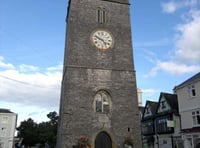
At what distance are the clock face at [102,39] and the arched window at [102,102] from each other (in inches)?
179

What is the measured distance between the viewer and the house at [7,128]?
47.5 meters

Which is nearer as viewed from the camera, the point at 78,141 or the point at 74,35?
the point at 78,141

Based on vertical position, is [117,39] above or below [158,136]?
above

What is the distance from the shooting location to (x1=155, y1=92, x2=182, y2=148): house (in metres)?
27.9

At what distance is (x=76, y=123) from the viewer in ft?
63.3

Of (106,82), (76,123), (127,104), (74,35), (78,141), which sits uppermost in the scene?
(74,35)

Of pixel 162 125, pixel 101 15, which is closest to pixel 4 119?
pixel 162 125

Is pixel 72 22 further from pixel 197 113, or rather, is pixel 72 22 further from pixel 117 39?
pixel 197 113

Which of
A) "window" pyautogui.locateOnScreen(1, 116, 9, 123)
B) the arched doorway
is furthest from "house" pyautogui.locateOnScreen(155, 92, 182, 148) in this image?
"window" pyautogui.locateOnScreen(1, 116, 9, 123)

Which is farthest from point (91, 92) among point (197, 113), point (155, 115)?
point (155, 115)

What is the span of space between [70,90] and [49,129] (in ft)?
112

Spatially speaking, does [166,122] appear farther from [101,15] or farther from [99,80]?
[101,15]

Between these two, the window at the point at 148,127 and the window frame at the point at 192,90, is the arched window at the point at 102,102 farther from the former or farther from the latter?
the window at the point at 148,127

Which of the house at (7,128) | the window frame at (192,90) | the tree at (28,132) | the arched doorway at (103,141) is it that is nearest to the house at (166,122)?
the window frame at (192,90)
